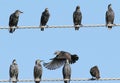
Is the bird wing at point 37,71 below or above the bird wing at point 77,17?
below

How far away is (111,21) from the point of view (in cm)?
2947

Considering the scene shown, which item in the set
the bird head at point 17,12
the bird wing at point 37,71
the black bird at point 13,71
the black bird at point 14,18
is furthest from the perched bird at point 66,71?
the bird head at point 17,12

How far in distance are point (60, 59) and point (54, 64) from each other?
0.59 m

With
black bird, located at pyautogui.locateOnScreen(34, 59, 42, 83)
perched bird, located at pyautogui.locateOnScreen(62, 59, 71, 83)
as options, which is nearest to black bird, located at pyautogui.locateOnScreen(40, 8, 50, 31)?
black bird, located at pyautogui.locateOnScreen(34, 59, 42, 83)

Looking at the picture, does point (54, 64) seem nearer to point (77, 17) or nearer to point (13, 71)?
point (77, 17)

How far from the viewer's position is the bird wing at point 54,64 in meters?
31.3

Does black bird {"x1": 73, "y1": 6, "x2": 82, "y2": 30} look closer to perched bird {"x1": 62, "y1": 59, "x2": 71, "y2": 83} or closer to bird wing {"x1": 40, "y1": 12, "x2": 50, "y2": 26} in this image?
bird wing {"x1": 40, "y1": 12, "x2": 50, "y2": 26}

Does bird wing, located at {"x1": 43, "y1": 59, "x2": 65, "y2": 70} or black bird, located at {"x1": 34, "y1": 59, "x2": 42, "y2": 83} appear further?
bird wing, located at {"x1": 43, "y1": 59, "x2": 65, "y2": 70}

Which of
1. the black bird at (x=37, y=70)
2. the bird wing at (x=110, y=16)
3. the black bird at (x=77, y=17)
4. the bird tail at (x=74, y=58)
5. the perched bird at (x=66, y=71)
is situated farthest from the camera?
the bird tail at (x=74, y=58)

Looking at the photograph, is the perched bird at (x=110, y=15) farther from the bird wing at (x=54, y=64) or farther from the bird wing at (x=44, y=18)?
the bird wing at (x=54, y=64)

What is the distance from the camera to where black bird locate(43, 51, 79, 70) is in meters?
31.5

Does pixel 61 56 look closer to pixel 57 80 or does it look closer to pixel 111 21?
pixel 111 21

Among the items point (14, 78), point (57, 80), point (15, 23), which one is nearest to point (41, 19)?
point (15, 23)

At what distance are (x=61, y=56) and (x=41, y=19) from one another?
83.8 inches
